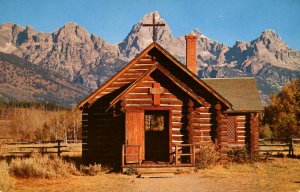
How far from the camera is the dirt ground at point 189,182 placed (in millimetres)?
15148

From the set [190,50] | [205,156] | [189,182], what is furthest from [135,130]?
[190,50]

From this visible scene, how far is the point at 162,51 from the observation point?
21.6 meters

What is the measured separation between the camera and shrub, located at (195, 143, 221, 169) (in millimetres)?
20297

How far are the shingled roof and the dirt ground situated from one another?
7.12m

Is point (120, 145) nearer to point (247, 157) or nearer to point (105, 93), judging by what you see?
point (105, 93)

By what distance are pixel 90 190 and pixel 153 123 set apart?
2729cm

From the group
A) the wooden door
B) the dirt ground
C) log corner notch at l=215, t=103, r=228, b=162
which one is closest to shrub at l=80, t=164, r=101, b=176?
the dirt ground

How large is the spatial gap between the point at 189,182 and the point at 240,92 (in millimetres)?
13527

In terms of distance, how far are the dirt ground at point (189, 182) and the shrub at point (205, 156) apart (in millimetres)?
584

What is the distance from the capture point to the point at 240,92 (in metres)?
28.6

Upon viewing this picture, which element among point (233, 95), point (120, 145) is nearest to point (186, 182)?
point (120, 145)

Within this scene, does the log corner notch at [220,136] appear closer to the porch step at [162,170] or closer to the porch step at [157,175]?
the porch step at [162,170]

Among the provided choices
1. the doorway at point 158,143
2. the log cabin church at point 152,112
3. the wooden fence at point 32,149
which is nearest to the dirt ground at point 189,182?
the log cabin church at point 152,112

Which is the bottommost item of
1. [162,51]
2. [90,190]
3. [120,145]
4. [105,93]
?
[90,190]
